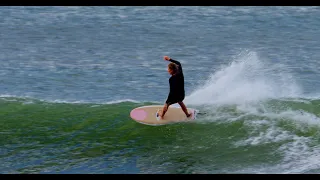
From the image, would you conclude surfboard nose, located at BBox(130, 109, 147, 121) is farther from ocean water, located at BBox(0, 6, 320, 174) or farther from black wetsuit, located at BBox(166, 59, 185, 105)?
black wetsuit, located at BBox(166, 59, 185, 105)

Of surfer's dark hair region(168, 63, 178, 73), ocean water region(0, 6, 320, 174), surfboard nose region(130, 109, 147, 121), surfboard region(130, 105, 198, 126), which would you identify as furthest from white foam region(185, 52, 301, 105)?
surfer's dark hair region(168, 63, 178, 73)

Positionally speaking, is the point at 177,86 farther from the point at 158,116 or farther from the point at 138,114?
the point at 138,114

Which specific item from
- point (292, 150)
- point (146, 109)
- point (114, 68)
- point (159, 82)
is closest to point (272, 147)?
point (292, 150)

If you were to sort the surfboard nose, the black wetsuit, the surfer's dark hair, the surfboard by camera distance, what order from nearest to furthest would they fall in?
the surfer's dark hair < the black wetsuit < the surfboard < the surfboard nose

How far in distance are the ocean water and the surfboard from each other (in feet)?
0.54

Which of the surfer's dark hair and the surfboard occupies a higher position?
the surfer's dark hair

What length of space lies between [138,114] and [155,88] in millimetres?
4518

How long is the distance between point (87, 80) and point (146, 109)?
19.6ft

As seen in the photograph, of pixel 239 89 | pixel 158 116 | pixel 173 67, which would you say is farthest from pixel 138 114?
pixel 239 89

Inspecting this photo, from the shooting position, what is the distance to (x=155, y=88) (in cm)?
2334

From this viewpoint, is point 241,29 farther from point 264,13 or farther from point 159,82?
point 159,82

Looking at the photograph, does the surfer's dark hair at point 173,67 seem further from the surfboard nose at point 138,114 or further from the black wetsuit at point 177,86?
the surfboard nose at point 138,114

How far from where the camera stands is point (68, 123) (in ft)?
62.8

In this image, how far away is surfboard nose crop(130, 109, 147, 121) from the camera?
1874cm
